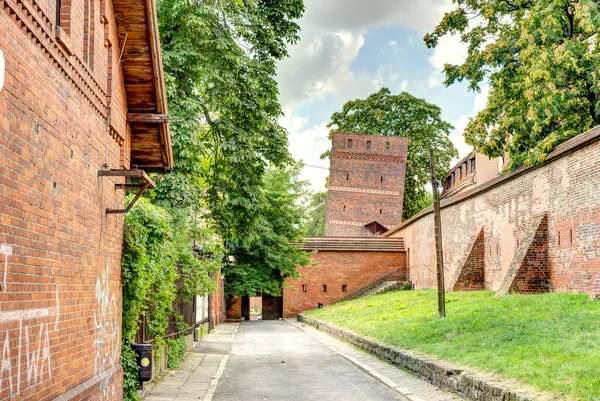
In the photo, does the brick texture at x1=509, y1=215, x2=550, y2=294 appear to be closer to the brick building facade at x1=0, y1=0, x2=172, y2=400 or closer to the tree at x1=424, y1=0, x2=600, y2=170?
the tree at x1=424, y1=0, x2=600, y2=170

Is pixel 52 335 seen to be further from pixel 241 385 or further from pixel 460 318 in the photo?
pixel 460 318

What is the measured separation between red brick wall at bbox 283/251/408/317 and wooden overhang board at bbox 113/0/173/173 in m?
33.8

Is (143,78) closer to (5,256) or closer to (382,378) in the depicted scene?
(5,256)

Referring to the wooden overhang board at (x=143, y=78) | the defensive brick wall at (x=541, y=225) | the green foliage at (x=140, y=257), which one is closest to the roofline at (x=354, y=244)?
the defensive brick wall at (x=541, y=225)

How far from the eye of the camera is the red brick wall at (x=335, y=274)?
43.8 m

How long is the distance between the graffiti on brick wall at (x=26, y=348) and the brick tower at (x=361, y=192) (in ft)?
162

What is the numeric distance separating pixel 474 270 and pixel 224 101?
13.5 m

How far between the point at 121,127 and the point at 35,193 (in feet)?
12.5

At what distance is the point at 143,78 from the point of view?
372 inches

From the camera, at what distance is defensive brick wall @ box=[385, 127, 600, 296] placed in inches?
656

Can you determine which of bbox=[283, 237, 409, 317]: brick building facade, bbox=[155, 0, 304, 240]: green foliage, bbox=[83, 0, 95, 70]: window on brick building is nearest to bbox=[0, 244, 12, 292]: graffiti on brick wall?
bbox=[83, 0, 95, 70]: window on brick building

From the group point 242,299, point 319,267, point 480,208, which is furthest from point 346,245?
point 480,208

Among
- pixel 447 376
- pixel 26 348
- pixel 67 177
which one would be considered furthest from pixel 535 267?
pixel 26 348

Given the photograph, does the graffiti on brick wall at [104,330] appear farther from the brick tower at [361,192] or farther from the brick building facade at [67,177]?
the brick tower at [361,192]
